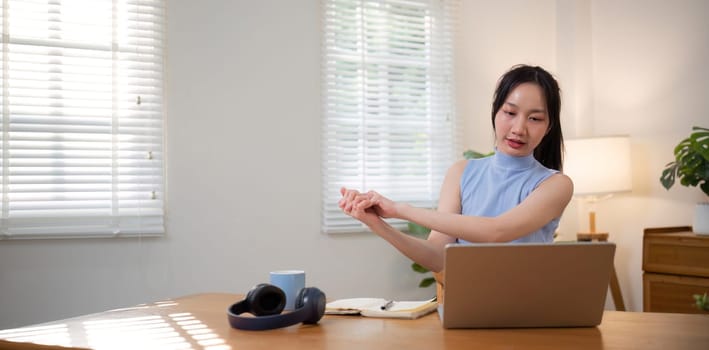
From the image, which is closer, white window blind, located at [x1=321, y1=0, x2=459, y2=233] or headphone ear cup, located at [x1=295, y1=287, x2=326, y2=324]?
headphone ear cup, located at [x1=295, y1=287, x2=326, y2=324]

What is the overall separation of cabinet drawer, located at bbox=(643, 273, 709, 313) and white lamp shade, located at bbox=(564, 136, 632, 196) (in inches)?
25.4

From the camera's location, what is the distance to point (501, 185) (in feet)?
7.23

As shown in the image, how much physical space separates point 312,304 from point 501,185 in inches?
31.7

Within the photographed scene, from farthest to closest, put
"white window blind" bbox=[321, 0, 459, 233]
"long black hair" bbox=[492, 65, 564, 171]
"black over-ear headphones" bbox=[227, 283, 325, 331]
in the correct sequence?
"white window blind" bbox=[321, 0, 459, 233] < "long black hair" bbox=[492, 65, 564, 171] < "black over-ear headphones" bbox=[227, 283, 325, 331]

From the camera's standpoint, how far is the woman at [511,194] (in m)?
2.01

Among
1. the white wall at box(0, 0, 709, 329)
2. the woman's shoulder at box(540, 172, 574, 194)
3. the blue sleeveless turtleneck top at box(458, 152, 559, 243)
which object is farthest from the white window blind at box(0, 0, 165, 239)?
the woman's shoulder at box(540, 172, 574, 194)

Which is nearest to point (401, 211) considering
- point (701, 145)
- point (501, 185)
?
point (501, 185)

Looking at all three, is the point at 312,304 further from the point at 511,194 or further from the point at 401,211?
the point at 511,194

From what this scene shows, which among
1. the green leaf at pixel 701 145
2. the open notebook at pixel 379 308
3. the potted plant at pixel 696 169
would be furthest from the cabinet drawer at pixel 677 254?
the open notebook at pixel 379 308

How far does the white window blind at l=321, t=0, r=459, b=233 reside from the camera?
14.4 ft

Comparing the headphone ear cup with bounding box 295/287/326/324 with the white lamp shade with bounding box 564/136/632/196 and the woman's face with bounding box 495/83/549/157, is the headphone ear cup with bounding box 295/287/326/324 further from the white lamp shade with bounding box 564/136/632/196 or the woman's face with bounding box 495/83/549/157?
the white lamp shade with bounding box 564/136/632/196

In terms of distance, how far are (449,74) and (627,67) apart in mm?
1223

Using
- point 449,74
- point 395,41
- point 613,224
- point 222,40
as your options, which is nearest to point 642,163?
point 613,224

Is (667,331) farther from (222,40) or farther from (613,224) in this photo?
(613,224)
